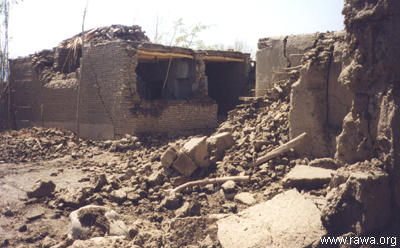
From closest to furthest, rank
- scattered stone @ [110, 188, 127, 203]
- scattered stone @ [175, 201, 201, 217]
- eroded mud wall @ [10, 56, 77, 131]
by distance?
scattered stone @ [175, 201, 201, 217] < scattered stone @ [110, 188, 127, 203] < eroded mud wall @ [10, 56, 77, 131]

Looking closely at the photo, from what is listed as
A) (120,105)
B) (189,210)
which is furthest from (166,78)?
(189,210)

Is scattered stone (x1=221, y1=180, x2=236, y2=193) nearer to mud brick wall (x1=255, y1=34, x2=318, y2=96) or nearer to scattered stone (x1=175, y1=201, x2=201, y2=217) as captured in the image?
scattered stone (x1=175, y1=201, x2=201, y2=217)

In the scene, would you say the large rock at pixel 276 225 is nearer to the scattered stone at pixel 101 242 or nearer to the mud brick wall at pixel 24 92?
the scattered stone at pixel 101 242

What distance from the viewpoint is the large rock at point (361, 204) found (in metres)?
2.72

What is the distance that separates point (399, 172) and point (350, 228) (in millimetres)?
573

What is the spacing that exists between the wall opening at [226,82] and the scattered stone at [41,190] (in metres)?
8.41

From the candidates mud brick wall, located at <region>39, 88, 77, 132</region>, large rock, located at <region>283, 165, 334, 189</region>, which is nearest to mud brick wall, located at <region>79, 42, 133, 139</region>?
mud brick wall, located at <region>39, 88, 77, 132</region>

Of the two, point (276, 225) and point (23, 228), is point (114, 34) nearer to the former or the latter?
point (23, 228)

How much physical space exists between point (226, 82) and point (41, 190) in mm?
8974

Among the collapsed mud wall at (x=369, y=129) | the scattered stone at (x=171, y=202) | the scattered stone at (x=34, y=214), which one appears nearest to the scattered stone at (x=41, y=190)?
the scattered stone at (x=34, y=214)

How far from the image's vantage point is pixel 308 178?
4043mm

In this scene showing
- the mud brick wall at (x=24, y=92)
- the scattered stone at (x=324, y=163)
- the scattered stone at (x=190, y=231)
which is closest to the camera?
the scattered stone at (x=190, y=231)

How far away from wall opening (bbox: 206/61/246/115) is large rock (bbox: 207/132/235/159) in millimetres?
6855

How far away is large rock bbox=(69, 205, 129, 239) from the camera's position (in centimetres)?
412
